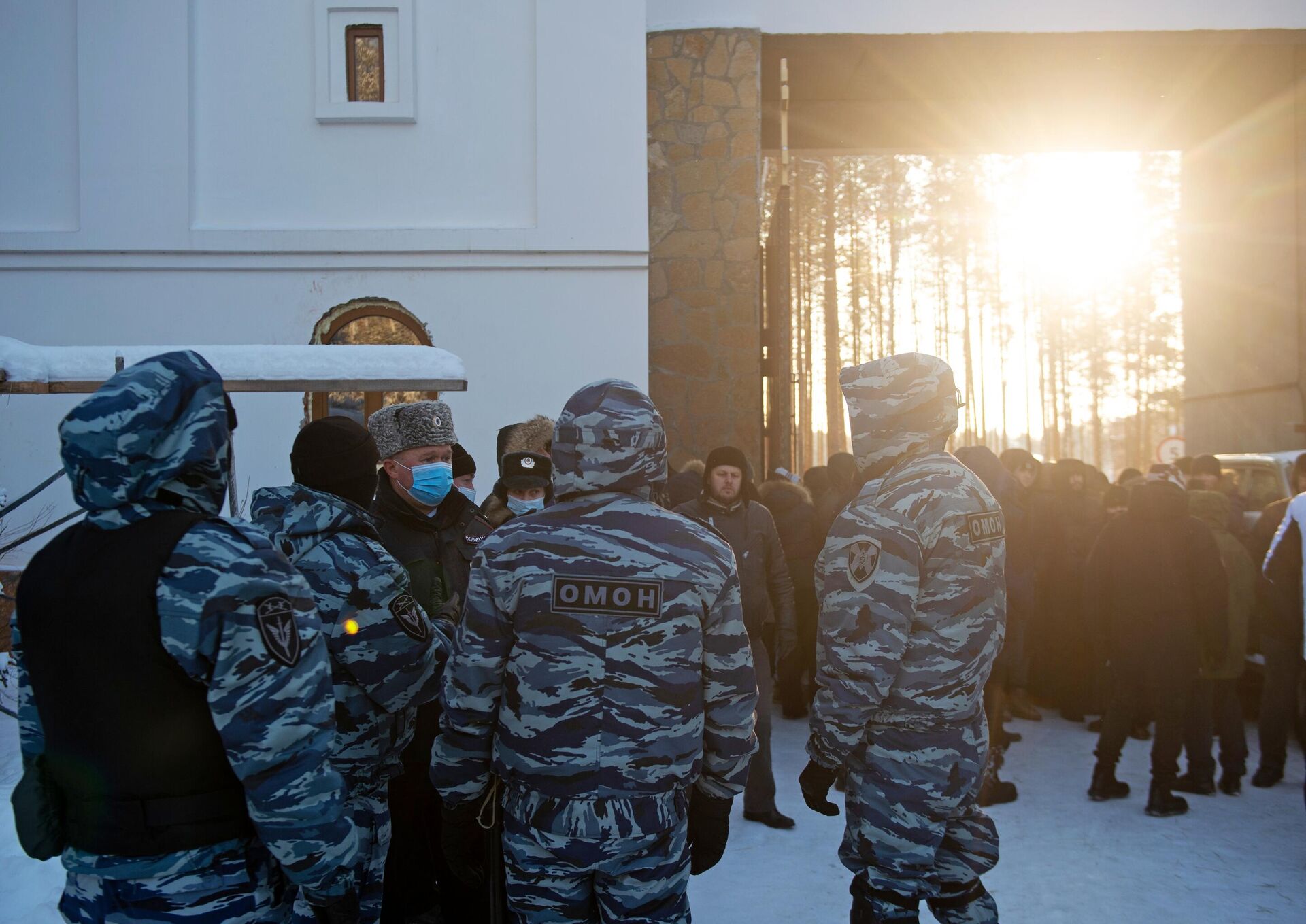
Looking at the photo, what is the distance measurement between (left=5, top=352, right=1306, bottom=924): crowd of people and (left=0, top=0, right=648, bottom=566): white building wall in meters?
4.59

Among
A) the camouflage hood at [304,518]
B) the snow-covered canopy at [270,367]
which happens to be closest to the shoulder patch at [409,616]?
the camouflage hood at [304,518]

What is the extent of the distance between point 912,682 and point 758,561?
2.29m

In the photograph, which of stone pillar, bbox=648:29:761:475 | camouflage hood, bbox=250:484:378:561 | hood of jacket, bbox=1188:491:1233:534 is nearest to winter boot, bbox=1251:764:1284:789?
hood of jacket, bbox=1188:491:1233:534

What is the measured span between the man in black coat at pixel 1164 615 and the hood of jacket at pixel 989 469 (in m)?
0.74

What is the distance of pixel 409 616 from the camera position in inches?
111

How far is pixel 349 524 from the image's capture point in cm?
279

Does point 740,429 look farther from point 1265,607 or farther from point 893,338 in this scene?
point 893,338

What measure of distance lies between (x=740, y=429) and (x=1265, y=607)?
4338 millimetres

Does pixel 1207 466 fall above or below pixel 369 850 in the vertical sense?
above

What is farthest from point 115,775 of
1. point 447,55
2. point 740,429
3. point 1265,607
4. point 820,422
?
point 820,422

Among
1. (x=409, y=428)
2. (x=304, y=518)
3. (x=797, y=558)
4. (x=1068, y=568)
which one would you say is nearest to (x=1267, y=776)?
(x=1068, y=568)

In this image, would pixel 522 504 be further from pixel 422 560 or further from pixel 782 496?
pixel 782 496

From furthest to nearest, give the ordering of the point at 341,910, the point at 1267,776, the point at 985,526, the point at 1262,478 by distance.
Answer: the point at 1262,478
the point at 1267,776
the point at 985,526
the point at 341,910

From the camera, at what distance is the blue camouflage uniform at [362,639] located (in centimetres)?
272
